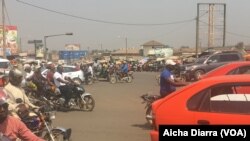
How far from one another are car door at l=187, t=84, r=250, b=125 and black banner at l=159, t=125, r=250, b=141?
62 centimetres

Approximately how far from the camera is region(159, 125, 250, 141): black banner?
5660mm

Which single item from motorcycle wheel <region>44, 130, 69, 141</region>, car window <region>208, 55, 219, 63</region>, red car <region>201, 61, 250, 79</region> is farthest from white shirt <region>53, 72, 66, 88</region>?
car window <region>208, 55, 219, 63</region>

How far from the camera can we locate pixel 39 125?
8586mm

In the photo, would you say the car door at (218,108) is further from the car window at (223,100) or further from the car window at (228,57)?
the car window at (228,57)

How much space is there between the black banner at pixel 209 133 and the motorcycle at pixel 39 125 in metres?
2.67

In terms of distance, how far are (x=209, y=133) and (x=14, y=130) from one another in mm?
2191

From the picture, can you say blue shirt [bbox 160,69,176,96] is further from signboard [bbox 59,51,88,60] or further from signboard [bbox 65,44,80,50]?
signboard [bbox 65,44,80,50]

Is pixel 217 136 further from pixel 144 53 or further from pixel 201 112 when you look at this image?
pixel 144 53

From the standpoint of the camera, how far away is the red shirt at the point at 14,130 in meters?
5.79

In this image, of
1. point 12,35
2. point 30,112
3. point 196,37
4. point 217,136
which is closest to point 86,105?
point 30,112

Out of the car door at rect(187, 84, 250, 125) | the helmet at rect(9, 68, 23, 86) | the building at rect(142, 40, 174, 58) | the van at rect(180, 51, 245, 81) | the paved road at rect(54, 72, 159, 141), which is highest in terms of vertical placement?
the helmet at rect(9, 68, 23, 86)

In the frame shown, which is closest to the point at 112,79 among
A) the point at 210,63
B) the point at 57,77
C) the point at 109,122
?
the point at 210,63

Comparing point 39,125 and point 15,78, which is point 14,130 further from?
point 15,78

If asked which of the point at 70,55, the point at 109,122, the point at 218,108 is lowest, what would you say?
the point at 70,55
